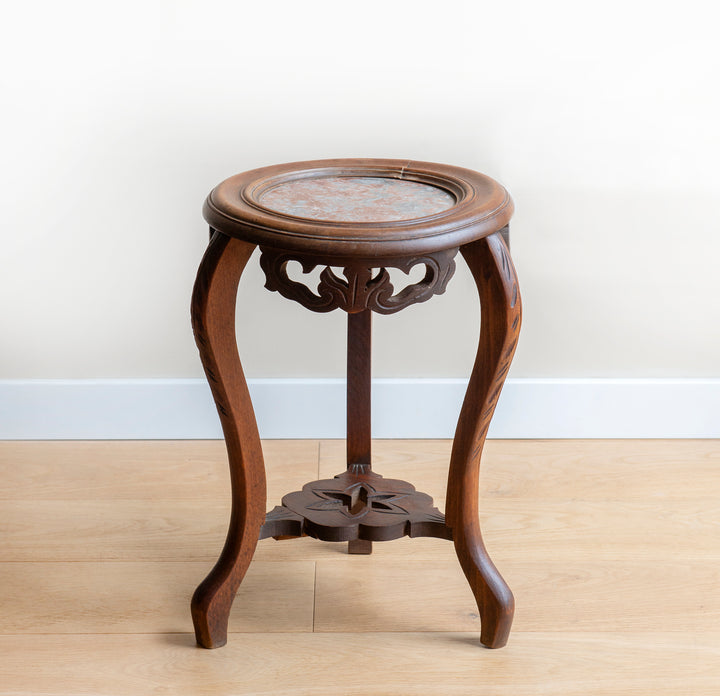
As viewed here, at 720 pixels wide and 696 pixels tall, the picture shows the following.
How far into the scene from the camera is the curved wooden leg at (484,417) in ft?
3.76

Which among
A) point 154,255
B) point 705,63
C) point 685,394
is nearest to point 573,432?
point 685,394

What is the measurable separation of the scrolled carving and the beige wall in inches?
24.2

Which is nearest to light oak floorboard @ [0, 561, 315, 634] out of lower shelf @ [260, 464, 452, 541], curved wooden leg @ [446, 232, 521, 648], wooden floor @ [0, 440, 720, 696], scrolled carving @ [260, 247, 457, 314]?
wooden floor @ [0, 440, 720, 696]

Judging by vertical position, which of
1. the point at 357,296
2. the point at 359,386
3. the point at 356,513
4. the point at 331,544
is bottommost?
the point at 331,544

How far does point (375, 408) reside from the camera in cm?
185

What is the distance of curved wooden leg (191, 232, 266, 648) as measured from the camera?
116 centimetres

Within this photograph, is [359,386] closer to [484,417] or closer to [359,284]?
[484,417]

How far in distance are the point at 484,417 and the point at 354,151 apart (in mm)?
666

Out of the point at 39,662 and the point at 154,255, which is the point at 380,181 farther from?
the point at 39,662

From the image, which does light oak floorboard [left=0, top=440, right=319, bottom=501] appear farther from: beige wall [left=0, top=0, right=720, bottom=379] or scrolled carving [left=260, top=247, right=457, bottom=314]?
scrolled carving [left=260, top=247, right=457, bottom=314]

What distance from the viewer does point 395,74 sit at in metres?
1.61

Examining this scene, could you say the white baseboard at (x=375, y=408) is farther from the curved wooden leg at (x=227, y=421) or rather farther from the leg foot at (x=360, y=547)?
the curved wooden leg at (x=227, y=421)

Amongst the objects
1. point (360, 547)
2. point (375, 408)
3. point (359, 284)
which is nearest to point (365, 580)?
point (360, 547)

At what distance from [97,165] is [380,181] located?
2.17ft
